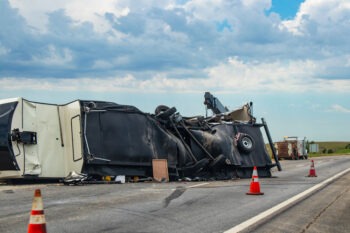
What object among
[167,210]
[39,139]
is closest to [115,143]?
[39,139]

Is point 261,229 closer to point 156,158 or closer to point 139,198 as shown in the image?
point 139,198

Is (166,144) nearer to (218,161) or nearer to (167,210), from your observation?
(218,161)

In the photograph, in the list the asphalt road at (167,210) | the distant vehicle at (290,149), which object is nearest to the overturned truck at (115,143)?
the asphalt road at (167,210)

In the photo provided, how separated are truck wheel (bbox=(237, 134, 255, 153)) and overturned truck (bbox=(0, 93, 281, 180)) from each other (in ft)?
0.13

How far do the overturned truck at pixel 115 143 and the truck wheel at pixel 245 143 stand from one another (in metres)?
0.04

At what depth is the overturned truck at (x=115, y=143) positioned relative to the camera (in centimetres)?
1377

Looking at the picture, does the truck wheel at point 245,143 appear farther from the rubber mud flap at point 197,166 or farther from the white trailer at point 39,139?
the white trailer at point 39,139

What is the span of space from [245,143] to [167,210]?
9.81 meters

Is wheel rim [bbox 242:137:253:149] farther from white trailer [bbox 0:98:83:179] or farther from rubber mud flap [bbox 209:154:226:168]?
white trailer [bbox 0:98:83:179]

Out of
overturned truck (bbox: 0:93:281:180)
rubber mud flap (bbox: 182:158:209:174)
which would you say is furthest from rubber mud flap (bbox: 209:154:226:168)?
rubber mud flap (bbox: 182:158:209:174)

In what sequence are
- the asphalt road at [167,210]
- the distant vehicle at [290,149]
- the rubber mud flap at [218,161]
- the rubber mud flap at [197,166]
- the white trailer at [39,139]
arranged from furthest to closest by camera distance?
Result: the distant vehicle at [290,149] → the rubber mud flap at [218,161] → the rubber mud flap at [197,166] → the white trailer at [39,139] → the asphalt road at [167,210]

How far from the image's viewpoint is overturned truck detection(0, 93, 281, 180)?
1377cm

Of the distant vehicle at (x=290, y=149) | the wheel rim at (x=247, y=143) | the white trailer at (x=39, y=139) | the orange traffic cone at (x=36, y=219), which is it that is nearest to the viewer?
the orange traffic cone at (x=36, y=219)

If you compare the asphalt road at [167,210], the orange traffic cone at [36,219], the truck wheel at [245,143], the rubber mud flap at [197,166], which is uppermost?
the truck wheel at [245,143]
